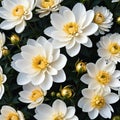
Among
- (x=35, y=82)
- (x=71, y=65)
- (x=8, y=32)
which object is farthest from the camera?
(x=8, y=32)

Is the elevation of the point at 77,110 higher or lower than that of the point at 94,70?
lower

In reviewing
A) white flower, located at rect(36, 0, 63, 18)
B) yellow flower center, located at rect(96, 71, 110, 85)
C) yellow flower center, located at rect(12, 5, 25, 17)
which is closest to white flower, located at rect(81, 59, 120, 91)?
yellow flower center, located at rect(96, 71, 110, 85)

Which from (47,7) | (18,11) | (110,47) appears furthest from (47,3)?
(110,47)

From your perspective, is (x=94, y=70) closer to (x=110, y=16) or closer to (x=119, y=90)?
(x=119, y=90)

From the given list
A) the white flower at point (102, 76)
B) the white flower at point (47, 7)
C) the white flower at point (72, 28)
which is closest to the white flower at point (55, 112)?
the white flower at point (102, 76)

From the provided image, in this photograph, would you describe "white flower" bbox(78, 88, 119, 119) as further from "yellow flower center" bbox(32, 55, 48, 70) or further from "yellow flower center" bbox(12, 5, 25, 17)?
"yellow flower center" bbox(12, 5, 25, 17)

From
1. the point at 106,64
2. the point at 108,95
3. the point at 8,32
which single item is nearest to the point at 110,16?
the point at 106,64
